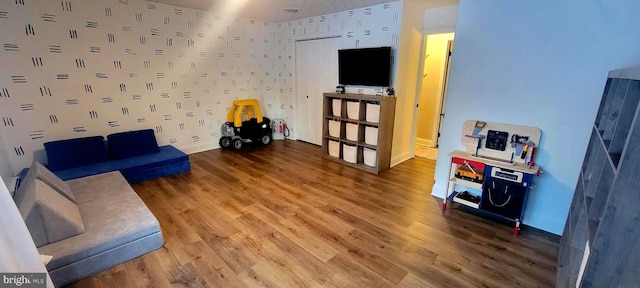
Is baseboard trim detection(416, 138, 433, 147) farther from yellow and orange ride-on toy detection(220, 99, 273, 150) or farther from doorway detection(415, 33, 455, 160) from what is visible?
yellow and orange ride-on toy detection(220, 99, 273, 150)

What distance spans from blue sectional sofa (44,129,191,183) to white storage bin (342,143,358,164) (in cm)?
231

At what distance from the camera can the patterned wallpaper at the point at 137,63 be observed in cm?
307

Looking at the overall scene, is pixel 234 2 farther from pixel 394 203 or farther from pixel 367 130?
pixel 394 203

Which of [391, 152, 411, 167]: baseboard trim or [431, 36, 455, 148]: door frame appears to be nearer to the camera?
[391, 152, 411, 167]: baseboard trim

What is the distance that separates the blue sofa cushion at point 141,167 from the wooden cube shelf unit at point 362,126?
2232 mm

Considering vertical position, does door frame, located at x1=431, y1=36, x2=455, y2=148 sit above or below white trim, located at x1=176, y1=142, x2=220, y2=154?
above

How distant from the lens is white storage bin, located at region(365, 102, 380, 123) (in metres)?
3.68

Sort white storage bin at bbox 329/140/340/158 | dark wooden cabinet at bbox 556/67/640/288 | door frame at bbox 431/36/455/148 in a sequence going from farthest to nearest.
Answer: door frame at bbox 431/36/455/148, white storage bin at bbox 329/140/340/158, dark wooden cabinet at bbox 556/67/640/288

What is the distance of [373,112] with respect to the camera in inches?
147

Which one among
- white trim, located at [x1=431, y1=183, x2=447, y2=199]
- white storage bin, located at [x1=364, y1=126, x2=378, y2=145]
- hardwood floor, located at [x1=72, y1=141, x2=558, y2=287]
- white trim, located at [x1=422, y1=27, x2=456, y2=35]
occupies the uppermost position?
white trim, located at [x1=422, y1=27, x2=456, y2=35]

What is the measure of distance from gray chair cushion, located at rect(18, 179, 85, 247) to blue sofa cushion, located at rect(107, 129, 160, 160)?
1.69 m

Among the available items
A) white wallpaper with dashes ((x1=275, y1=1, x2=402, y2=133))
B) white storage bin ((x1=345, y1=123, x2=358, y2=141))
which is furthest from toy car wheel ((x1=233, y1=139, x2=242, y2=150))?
white storage bin ((x1=345, y1=123, x2=358, y2=141))

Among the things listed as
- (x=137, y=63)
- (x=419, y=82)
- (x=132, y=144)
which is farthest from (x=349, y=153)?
(x=137, y=63)

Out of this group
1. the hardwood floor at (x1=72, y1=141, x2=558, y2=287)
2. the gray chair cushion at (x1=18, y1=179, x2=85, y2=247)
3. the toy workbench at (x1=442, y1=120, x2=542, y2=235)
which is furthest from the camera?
the toy workbench at (x1=442, y1=120, x2=542, y2=235)
